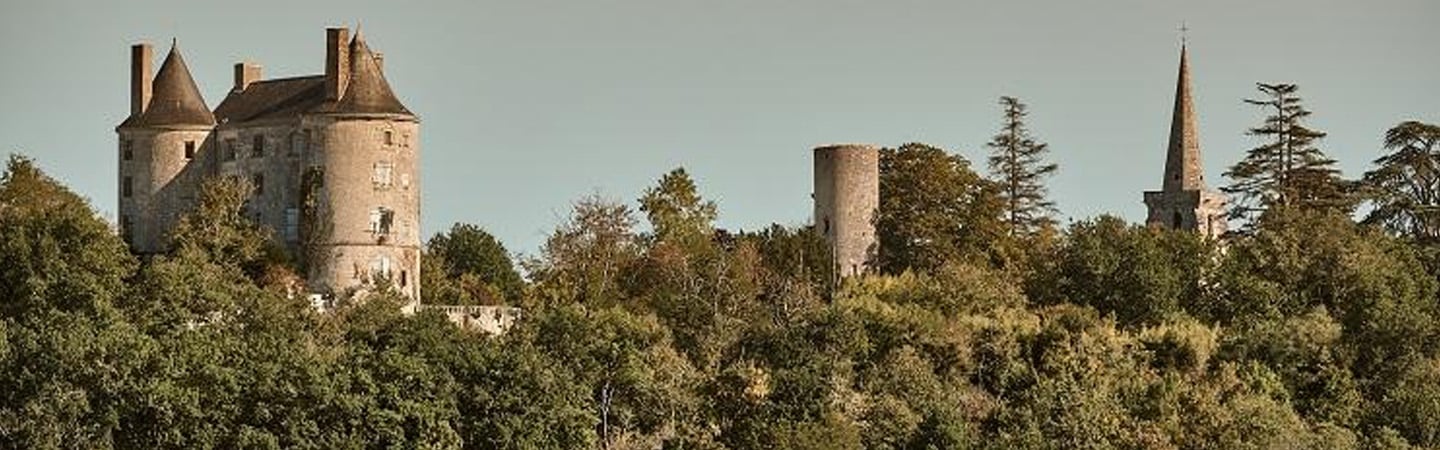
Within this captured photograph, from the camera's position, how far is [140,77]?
81.4 meters

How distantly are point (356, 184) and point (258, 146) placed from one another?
281 cm

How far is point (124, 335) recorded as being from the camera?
7306 centimetres

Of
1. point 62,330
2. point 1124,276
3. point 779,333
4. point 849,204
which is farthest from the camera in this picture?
point 849,204

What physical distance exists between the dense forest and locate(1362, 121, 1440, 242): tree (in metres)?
0.07

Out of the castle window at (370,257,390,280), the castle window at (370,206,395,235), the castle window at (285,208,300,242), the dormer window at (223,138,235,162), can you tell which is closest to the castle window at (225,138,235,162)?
the dormer window at (223,138,235,162)

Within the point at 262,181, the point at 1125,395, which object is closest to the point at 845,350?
the point at 1125,395

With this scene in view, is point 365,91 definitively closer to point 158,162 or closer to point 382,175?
point 382,175

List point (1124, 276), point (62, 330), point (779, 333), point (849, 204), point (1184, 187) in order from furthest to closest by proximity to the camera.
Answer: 1. point (1184, 187)
2. point (849, 204)
3. point (1124, 276)
4. point (779, 333)
5. point (62, 330)

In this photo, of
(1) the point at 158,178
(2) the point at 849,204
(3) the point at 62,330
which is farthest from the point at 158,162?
(2) the point at 849,204

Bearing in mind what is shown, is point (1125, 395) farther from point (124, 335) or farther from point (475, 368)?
point (124, 335)

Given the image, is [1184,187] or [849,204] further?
[1184,187]

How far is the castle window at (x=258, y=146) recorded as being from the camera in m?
80.7

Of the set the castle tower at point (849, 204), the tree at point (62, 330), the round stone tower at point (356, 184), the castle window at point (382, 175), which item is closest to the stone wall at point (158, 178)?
the tree at point (62, 330)

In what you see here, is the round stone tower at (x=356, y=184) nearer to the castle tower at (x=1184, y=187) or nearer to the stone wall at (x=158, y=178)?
the stone wall at (x=158, y=178)
